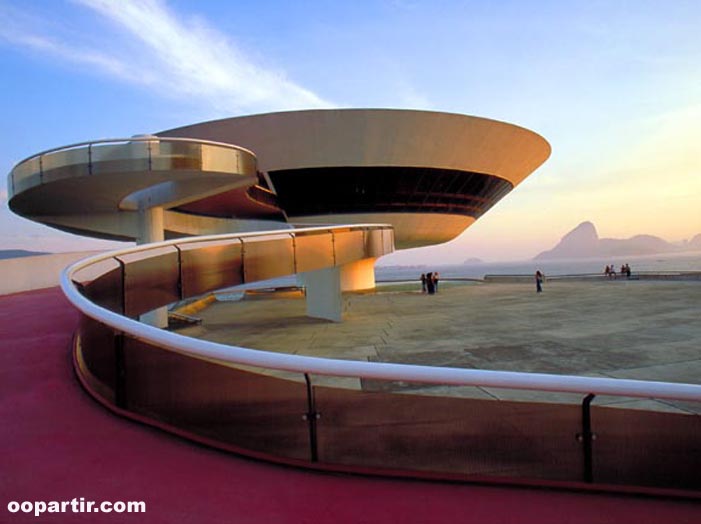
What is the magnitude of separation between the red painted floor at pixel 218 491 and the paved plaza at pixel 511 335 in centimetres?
82

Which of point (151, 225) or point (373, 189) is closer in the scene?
point (151, 225)

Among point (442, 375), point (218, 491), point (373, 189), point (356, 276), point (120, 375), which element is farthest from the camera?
point (356, 276)

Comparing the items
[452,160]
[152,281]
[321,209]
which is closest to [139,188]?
[152,281]

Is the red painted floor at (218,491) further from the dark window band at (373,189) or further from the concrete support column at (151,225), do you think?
the dark window band at (373,189)

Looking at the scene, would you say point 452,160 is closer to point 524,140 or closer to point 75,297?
point 524,140

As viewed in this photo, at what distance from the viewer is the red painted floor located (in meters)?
2.61

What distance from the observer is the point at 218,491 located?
9.21ft

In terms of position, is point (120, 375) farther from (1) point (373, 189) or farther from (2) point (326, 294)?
(1) point (373, 189)

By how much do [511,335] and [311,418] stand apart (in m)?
12.7

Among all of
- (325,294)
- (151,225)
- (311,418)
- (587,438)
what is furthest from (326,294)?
(587,438)

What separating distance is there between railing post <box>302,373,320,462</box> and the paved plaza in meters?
1.61

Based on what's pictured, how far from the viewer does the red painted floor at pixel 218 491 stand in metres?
2.61

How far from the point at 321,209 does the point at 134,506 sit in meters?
33.6

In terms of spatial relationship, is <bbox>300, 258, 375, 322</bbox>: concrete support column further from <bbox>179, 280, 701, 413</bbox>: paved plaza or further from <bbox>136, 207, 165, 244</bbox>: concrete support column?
<bbox>136, 207, 165, 244</bbox>: concrete support column
